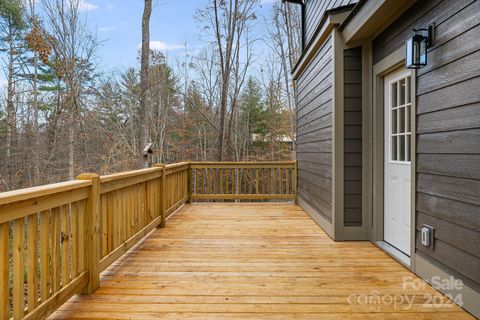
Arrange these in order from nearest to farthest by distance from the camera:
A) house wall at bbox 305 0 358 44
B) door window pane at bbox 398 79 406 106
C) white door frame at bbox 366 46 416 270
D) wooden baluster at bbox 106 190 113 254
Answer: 1. wooden baluster at bbox 106 190 113 254
2. door window pane at bbox 398 79 406 106
3. white door frame at bbox 366 46 416 270
4. house wall at bbox 305 0 358 44

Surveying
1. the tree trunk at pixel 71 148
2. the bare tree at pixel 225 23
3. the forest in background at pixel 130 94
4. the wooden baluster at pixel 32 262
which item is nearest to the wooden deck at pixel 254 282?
the wooden baluster at pixel 32 262

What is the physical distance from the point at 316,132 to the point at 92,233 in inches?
130

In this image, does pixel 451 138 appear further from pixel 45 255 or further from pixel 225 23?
pixel 225 23

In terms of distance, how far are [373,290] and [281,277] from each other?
0.69 meters

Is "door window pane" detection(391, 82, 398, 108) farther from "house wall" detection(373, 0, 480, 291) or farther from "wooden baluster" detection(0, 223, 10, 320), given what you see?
"wooden baluster" detection(0, 223, 10, 320)

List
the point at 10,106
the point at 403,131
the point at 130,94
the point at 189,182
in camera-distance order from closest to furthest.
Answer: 1. the point at 403,131
2. the point at 189,182
3. the point at 10,106
4. the point at 130,94

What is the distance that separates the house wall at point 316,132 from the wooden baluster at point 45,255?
2.98 meters

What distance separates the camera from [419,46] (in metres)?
2.41

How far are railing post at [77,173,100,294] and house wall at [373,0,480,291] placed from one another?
2.50 m

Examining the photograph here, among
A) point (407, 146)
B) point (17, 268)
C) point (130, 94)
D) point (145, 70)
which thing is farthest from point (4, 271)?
point (130, 94)

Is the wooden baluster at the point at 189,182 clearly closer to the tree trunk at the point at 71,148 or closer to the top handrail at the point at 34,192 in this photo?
the top handrail at the point at 34,192

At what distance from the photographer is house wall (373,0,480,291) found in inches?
75.8

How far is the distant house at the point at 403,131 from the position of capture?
78.7 inches

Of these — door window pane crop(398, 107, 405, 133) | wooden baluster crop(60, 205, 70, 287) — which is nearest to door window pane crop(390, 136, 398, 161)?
door window pane crop(398, 107, 405, 133)
